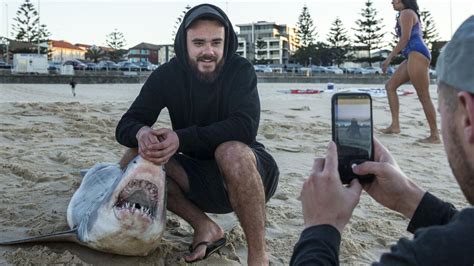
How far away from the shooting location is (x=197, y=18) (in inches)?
115

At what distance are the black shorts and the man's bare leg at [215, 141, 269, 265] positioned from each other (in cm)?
18

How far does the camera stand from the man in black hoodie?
248 cm

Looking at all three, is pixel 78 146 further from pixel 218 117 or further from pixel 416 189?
pixel 416 189

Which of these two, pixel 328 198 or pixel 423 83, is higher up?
pixel 423 83

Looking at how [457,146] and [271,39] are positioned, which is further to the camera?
[271,39]

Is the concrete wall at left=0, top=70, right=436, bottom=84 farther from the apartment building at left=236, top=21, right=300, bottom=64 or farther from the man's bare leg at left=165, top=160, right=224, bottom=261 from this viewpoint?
the apartment building at left=236, top=21, right=300, bottom=64

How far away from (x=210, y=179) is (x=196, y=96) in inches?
Answer: 20.5

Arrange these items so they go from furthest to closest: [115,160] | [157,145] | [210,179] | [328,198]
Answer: [115,160], [210,179], [157,145], [328,198]

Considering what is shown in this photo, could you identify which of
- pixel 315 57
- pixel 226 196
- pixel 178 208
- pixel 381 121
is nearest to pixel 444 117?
pixel 226 196

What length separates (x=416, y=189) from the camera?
1536 millimetres

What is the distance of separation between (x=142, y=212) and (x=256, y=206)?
577mm

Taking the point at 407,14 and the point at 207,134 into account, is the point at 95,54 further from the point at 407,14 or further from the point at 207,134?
the point at 207,134

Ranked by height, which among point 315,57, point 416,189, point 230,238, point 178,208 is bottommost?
point 230,238

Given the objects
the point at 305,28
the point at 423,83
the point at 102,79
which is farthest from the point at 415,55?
the point at 305,28
